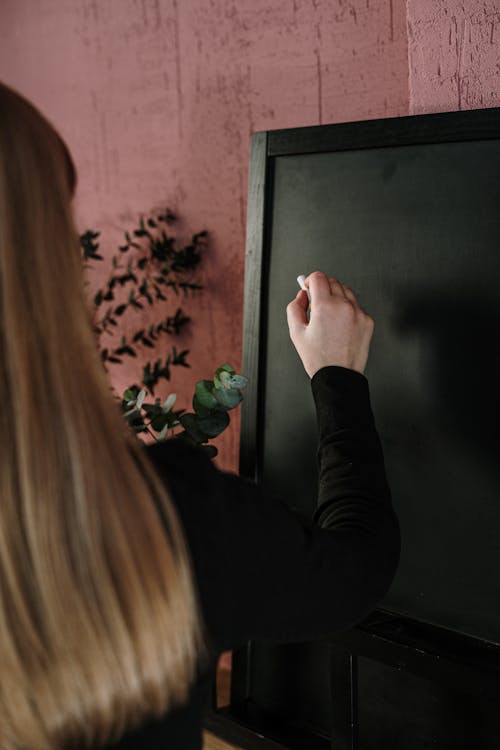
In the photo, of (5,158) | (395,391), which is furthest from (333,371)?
(5,158)

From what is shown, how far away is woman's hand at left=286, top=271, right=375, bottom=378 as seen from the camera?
1.03 meters

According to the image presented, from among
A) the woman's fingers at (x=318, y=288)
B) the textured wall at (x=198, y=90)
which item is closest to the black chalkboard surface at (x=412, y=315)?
the woman's fingers at (x=318, y=288)

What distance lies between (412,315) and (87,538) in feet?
2.62

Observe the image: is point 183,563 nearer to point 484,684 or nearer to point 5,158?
point 5,158

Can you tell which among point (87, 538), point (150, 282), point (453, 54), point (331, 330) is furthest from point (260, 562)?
point (150, 282)

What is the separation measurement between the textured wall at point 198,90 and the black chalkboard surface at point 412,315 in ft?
1.21

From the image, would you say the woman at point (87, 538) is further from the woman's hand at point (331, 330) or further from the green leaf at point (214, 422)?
the green leaf at point (214, 422)

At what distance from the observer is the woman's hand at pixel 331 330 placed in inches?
40.4

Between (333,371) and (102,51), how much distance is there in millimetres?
1706

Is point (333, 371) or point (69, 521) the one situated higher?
point (333, 371)

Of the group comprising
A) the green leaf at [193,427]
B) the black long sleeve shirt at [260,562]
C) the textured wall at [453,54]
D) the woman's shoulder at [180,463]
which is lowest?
the black long sleeve shirt at [260,562]

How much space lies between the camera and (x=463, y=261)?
1229mm

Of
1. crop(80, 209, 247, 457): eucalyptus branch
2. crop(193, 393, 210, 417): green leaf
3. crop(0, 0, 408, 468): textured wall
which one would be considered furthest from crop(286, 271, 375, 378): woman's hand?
crop(80, 209, 247, 457): eucalyptus branch

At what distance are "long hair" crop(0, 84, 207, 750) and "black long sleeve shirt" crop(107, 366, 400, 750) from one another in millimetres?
27
